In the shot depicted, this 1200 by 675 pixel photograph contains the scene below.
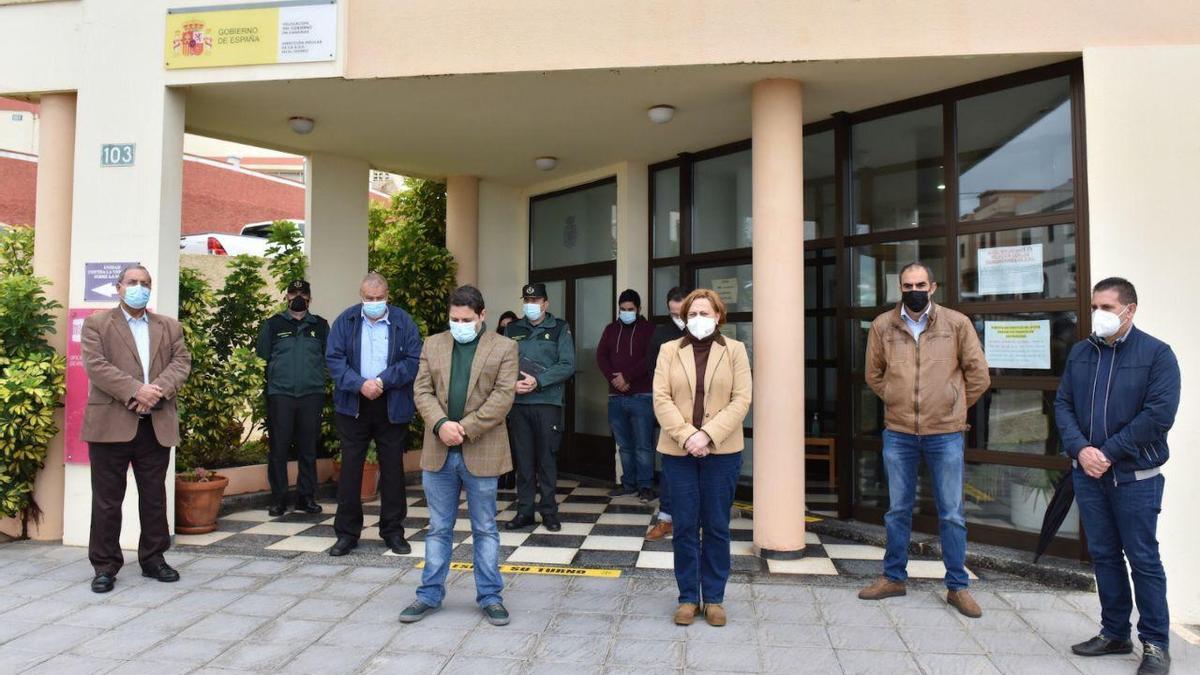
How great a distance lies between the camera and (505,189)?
878 cm

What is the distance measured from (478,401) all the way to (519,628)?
1.15m

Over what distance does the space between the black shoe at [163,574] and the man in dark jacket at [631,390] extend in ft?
11.5

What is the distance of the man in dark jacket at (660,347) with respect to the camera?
5625 millimetres

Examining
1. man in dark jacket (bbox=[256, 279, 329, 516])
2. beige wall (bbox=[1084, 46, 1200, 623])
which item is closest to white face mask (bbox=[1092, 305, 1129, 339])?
beige wall (bbox=[1084, 46, 1200, 623])

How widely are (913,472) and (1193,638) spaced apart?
4.98 ft

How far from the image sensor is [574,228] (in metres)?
8.39

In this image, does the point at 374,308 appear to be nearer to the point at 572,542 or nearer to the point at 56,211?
the point at 572,542

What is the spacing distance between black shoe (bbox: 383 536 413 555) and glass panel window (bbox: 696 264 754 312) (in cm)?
336

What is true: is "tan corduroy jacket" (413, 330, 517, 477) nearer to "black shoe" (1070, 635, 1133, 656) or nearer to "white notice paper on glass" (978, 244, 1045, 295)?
"black shoe" (1070, 635, 1133, 656)

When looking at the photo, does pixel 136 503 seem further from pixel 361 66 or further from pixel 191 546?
pixel 361 66

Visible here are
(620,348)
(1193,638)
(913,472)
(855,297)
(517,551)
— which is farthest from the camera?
(620,348)

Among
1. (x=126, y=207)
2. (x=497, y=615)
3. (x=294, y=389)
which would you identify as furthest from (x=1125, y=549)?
(x=126, y=207)

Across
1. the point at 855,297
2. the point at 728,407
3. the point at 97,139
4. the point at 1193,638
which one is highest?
the point at 97,139

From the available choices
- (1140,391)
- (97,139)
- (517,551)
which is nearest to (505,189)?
(97,139)
